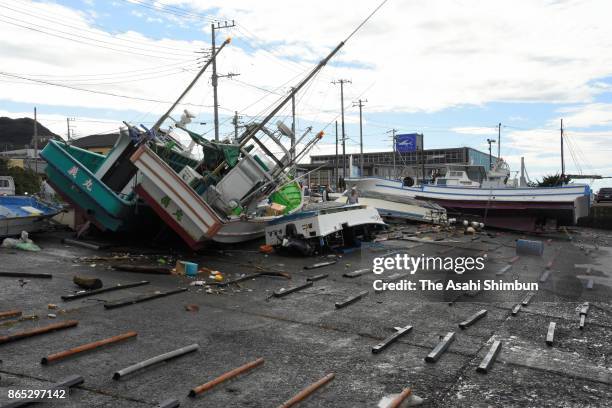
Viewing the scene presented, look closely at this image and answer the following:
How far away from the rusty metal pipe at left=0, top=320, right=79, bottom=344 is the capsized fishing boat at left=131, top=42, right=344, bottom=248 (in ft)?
17.0

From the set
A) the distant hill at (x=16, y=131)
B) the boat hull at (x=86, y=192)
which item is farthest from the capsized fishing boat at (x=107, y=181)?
the distant hill at (x=16, y=131)

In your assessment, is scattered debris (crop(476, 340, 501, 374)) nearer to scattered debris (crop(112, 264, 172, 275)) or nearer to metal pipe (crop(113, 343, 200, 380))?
metal pipe (crop(113, 343, 200, 380))

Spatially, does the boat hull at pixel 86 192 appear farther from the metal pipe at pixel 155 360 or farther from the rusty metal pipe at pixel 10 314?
the metal pipe at pixel 155 360

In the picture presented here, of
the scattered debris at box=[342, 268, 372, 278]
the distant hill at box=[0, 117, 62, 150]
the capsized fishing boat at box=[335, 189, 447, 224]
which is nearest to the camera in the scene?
the scattered debris at box=[342, 268, 372, 278]

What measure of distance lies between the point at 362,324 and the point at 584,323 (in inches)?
126

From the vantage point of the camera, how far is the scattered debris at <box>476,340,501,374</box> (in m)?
5.04

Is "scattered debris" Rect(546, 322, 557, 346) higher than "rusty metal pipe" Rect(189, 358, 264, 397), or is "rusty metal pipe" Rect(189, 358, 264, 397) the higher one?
"rusty metal pipe" Rect(189, 358, 264, 397)

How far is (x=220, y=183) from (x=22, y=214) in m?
5.40

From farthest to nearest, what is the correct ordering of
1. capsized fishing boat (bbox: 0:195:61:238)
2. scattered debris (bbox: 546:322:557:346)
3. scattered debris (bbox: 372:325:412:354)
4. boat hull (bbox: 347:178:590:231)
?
boat hull (bbox: 347:178:590:231) < capsized fishing boat (bbox: 0:195:61:238) < scattered debris (bbox: 546:322:557:346) < scattered debris (bbox: 372:325:412:354)

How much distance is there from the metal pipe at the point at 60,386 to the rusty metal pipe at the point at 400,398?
8.57 ft

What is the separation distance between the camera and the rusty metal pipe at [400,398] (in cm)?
409

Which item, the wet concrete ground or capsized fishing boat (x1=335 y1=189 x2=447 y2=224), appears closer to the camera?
the wet concrete ground

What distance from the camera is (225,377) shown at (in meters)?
4.55

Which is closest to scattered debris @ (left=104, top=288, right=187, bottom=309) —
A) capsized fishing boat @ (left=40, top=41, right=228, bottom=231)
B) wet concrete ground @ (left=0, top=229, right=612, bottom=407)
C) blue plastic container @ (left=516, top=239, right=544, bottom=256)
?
wet concrete ground @ (left=0, top=229, right=612, bottom=407)
